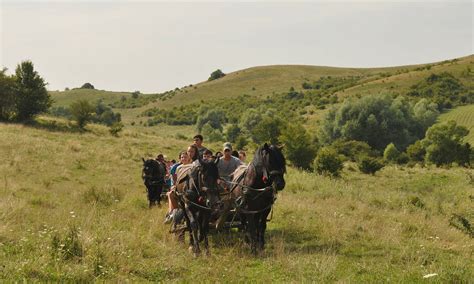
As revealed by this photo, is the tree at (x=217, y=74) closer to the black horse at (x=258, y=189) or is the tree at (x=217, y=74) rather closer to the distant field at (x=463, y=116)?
the distant field at (x=463, y=116)

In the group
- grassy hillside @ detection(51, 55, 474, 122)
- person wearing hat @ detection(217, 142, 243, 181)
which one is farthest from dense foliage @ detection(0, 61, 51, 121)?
grassy hillside @ detection(51, 55, 474, 122)

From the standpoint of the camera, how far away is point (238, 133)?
233 feet

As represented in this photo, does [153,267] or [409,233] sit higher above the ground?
[153,267]

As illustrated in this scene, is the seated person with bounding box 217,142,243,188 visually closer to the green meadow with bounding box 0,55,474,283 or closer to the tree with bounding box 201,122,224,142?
the green meadow with bounding box 0,55,474,283

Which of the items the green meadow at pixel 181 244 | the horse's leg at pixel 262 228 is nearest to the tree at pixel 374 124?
the green meadow at pixel 181 244

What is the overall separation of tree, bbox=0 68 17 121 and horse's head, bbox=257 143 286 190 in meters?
39.1

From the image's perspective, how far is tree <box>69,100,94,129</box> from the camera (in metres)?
41.8

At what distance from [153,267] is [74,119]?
39.9m

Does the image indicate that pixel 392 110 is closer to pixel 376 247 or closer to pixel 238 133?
pixel 238 133

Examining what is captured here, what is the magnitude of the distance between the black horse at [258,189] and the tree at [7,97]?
38.3 m

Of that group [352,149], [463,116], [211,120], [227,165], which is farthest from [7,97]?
[463,116]

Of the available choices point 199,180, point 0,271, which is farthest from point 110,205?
point 0,271

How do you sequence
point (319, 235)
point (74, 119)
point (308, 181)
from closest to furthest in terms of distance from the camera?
point (319, 235) < point (308, 181) < point (74, 119)

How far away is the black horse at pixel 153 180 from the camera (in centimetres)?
1449
